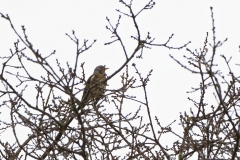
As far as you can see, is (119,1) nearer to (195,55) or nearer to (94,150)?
(195,55)

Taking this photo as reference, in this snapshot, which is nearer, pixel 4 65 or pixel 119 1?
pixel 4 65

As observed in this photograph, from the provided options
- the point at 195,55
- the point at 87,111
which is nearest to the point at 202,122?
the point at 195,55

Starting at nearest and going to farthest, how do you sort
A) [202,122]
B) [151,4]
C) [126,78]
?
[202,122] < [151,4] < [126,78]

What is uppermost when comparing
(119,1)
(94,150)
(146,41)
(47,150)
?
(119,1)

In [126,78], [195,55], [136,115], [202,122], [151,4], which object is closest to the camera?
[195,55]

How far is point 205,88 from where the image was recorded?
500cm

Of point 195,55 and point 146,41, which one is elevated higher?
point 146,41

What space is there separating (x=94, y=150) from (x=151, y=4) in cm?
208

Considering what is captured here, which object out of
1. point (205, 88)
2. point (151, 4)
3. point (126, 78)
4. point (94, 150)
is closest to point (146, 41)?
point (151, 4)

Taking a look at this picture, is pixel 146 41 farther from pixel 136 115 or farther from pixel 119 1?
pixel 136 115

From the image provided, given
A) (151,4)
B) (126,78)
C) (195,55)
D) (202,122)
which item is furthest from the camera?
(126,78)

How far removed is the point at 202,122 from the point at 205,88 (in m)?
0.40

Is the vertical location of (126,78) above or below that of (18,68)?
above

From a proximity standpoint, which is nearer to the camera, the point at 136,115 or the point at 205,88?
the point at 205,88
